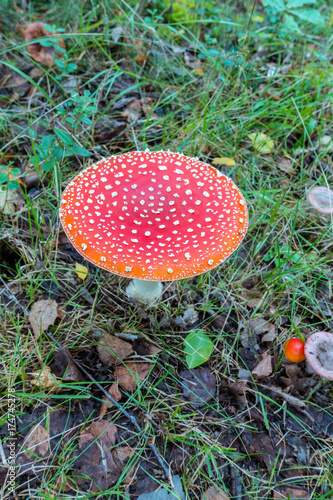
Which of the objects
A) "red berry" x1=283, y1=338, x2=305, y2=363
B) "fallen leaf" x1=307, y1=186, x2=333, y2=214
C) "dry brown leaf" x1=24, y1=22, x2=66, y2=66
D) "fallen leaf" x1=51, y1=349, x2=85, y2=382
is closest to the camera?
"fallen leaf" x1=51, y1=349, x2=85, y2=382

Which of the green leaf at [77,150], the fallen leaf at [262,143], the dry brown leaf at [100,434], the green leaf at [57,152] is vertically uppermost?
the fallen leaf at [262,143]

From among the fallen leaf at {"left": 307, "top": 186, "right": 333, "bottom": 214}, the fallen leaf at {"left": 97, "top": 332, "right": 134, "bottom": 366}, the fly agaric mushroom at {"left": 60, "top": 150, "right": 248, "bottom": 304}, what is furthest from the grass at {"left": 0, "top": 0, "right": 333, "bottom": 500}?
the fly agaric mushroom at {"left": 60, "top": 150, "right": 248, "bottom": 304}

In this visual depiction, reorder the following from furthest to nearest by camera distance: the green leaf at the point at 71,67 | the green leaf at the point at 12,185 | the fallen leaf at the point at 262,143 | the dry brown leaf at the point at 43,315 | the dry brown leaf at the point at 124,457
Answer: the fallen leaf at the point at 262,143 < the green leaf at the point at 71,67 < the green leaf at the point at 12,185 < the dry brown leaf at the point at 43,315 < the dry brown leaf at the point at 124,457

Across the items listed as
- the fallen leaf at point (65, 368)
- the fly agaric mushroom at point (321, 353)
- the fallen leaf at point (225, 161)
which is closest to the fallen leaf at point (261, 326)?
the fly agaric mushroom at point (321, 353)

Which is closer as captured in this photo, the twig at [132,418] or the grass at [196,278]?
the twig at [132,418]

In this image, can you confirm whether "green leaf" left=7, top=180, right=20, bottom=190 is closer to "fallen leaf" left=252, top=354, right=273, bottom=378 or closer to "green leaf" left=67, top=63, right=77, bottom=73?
"green leaf" left=67, top=63, right=77, bottom=73

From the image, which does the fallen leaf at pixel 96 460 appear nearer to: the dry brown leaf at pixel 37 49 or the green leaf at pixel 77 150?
the green leaf at pixel 77 150

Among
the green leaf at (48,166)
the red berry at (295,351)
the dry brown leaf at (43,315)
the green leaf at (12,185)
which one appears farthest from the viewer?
the green leaf at (48,166)
